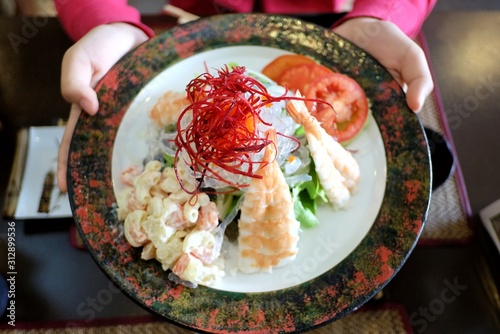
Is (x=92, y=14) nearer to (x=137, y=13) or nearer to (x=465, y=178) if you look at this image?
(x=137, y=13)

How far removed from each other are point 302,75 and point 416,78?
1.08 feet

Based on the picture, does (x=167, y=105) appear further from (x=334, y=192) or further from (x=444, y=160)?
(x=444, y=160)

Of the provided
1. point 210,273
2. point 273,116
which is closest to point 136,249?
point 210,273

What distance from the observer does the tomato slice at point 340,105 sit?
1.19m

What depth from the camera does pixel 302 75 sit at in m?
1.24

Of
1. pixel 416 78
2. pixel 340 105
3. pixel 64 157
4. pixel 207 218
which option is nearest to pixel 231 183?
pixel 207 218

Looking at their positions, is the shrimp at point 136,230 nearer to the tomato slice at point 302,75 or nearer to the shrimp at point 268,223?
the shrimp at point 268,223

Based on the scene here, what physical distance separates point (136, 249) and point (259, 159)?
15.1 inches

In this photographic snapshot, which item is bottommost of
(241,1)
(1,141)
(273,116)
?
(1,141)

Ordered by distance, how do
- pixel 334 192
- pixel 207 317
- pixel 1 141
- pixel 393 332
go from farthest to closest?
pixel 1 141
pixel 393 332
pixel 334 192
pixel 207 317

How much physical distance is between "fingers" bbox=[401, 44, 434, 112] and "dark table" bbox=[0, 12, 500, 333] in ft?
1.32

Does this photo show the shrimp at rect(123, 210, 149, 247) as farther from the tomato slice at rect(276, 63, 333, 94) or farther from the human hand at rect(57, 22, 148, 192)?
the tomato slice at rect(276, 63, 333, 94)

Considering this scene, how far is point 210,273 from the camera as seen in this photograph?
101cm

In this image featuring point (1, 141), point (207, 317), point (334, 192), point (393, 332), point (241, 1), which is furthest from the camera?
point (241, 1)
